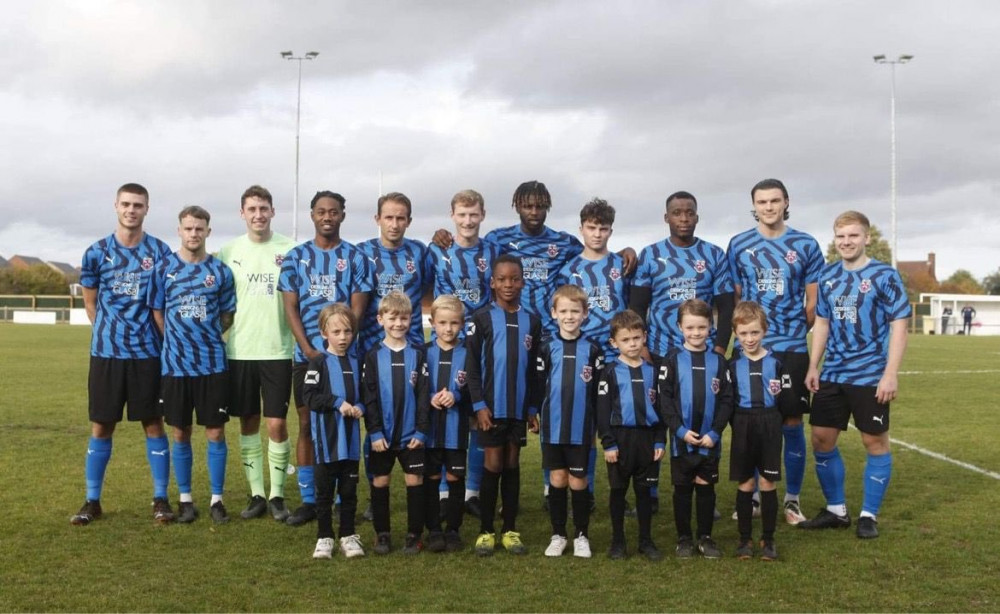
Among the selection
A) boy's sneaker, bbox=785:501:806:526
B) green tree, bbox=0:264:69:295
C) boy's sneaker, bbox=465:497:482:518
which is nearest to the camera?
boy's sneaker, bbox=785:501:806:526

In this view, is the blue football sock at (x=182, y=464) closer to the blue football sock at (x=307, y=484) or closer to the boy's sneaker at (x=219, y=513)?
the boy's sneaker at (x=219, y=513)

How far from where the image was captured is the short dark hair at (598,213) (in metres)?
5.27

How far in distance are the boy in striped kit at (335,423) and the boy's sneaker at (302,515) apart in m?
0.61

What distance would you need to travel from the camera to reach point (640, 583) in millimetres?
4238

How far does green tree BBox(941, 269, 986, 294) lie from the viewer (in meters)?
73.1

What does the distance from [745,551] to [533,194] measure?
2.41 meters

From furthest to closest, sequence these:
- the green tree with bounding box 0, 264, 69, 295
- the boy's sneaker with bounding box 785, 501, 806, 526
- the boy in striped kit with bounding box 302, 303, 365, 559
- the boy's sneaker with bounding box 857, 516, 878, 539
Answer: the green tree with bounding box 0, 264, 69, 295 < the boy's sneaker with bounding box 785, 501, 806, 526 < the boy's sneaker with bounding box 857, 516, 878, 539 < the boy in striped kit with bounding box 302, 303, 365, 559

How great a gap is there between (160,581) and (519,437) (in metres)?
1.94

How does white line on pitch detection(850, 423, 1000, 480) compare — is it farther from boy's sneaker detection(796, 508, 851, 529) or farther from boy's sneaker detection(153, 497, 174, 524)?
boy's sneaker detection(153, 497, 174, 524)

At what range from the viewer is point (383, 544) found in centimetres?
480

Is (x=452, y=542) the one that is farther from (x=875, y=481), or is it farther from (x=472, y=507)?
(x=875, y=481)

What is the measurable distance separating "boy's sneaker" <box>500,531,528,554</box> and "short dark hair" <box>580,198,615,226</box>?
1872mm

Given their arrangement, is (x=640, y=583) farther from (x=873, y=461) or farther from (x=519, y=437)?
(x=873, y=461)

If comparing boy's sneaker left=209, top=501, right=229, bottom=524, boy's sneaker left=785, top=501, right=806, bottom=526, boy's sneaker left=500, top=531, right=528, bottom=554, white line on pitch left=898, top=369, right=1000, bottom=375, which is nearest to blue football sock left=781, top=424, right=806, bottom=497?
boy's sneaker left=785, top=501, right=806, bottom=526
